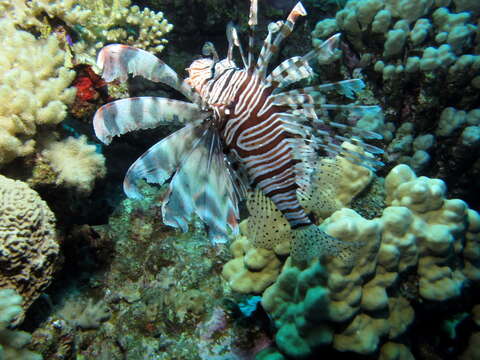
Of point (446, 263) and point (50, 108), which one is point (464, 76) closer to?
point (446, 263)

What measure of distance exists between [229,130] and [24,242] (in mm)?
1782

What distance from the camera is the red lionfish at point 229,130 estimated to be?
143cm

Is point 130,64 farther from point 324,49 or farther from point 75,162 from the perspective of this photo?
point 75,162

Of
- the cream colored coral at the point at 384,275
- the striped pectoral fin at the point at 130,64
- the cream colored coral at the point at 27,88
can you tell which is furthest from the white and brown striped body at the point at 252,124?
the cream colored coral at the point at 27,88

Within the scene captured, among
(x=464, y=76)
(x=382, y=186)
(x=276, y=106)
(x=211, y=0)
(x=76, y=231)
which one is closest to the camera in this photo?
(x=276, y=106)

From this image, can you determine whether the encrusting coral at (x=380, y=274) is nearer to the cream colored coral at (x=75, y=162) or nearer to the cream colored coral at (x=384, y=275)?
the cream colored coral at (x=384, y=275)

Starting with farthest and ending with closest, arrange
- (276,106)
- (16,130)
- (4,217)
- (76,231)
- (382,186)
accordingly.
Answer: (76,231), (382,186), (16,130), (4,217), (276,106)

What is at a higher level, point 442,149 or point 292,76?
point 292,76

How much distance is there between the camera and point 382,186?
3.00 meters

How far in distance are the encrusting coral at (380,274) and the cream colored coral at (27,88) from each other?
7.06ft

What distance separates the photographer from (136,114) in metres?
1.42

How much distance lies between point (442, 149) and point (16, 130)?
4.63 meters

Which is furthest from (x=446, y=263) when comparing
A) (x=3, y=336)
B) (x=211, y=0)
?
(x=211, y=0)

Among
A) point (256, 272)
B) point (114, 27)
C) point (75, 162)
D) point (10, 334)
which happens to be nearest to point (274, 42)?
point (256, 272)
